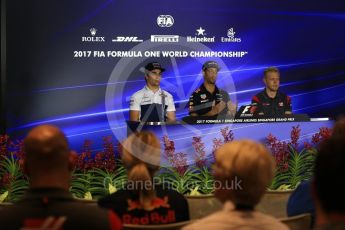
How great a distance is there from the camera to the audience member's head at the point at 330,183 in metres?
1.13

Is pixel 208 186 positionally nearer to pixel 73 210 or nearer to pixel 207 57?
pixel 207 57

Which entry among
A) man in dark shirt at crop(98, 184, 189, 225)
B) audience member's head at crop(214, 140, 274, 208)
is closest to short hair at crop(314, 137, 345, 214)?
audience member's head at crop(214, 140, 274, 208)

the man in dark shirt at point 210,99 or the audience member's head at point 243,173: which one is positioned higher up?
the man in dark shirt at point 210,99

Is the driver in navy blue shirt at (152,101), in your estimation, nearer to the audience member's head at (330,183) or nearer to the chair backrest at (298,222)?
the chair backrest at (298,222)

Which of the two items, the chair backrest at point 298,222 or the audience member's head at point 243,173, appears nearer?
the audience member's head at point 243,173

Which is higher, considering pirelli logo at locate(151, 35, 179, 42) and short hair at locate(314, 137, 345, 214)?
pirelli logo at locate(151, 35, 179, 42)

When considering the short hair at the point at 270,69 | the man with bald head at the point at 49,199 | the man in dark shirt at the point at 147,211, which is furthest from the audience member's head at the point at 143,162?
the short hair at the point at 270,69

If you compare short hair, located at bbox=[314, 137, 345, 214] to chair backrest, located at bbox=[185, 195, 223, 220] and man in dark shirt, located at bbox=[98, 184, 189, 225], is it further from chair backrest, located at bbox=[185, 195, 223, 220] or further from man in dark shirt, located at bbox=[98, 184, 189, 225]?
chair backrest, located at bbox=[185, 195, 223, 220]

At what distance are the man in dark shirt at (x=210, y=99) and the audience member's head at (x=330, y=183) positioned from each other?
4544 millimetres

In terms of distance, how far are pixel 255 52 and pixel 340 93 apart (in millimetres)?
1303

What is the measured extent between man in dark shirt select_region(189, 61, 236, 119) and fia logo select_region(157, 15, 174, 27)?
669 millimetres

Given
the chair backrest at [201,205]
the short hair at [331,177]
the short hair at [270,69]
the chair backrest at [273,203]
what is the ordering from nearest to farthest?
the short hair at [331,177]
the chair backrest at [201,205]
the chair backrest at [273,203]
the short hair at [270,69]

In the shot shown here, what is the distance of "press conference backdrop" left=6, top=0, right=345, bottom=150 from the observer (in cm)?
572

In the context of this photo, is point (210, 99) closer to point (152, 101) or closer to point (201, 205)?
point (152, 101)
